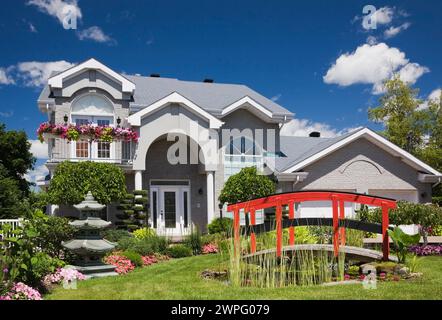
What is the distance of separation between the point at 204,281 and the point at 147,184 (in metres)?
12.4

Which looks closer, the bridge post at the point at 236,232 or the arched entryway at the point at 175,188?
the bridge post at the point at 236,232

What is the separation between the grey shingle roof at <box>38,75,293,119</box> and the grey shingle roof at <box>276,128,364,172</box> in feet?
6.49

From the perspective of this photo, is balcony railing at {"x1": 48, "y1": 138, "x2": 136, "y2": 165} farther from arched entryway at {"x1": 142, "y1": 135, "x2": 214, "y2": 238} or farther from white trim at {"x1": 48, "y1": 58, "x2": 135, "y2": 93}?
white trim at {"x1": 48, "y1": 58, "x2": 135, "y2": 93}

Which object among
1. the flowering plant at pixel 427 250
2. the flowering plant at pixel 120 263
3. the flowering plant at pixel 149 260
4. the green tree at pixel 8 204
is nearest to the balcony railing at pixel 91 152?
the green tree at pixel 8 204

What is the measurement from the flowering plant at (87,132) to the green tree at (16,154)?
14.6 m

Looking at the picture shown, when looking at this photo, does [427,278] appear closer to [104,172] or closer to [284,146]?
[104,172]

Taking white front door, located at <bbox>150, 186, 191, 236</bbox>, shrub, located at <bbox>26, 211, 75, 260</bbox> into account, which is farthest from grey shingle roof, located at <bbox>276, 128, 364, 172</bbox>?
shrub, located at <bbox>26, 211, 75, 260</bbox>

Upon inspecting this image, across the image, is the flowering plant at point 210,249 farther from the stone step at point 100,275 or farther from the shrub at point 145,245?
the stone step at point 100,275

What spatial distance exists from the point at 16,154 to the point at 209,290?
91.7 ft

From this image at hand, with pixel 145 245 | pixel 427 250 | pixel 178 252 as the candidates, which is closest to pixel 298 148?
pixel 427 250

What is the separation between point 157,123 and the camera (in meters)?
21.0

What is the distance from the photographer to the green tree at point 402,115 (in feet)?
115

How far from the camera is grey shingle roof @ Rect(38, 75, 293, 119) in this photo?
23125 millimetres
